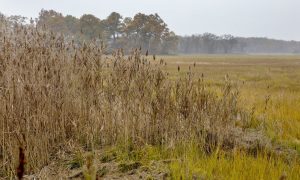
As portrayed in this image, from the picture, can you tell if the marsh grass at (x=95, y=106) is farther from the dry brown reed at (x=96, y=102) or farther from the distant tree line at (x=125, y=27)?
the distant tree line at (x=125, y=27)

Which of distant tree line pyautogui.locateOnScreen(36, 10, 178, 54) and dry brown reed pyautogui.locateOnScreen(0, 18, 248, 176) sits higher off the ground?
distant tree line pyautogui.locateOnScreen(36, 10, 178, 54)

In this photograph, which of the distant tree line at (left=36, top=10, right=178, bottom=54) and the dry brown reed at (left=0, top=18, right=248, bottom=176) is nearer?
the dry brown reed at (left=0, top=18, right=248, bottom=176)

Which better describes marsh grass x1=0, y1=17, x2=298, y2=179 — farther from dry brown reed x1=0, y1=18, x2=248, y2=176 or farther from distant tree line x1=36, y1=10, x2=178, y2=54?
distant tree line x1=36, y1=10, x2=178, y2=54

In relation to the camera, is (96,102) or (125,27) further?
(125,27)

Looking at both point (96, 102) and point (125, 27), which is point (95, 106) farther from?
point (125, 27)

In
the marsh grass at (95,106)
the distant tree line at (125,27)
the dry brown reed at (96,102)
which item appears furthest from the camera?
the distant tree line at (125,27)

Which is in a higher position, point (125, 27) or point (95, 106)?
point (125, 27)

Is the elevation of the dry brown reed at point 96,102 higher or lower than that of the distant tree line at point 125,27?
lower

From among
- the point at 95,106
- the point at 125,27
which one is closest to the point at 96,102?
the point at 95,106

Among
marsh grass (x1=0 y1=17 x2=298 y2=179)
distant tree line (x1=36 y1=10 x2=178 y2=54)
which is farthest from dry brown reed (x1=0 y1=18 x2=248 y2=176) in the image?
distant tree line (x1=36 y1=10 x2=178 y2=54)

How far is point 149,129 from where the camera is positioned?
421 cm

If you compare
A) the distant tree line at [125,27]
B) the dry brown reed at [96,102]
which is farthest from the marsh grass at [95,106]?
the distant tree line at [125,27]

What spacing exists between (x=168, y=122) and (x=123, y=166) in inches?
36.7

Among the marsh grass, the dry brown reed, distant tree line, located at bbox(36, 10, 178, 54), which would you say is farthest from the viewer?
distant tree line, located at bbox(36, 10, 178, 54)
